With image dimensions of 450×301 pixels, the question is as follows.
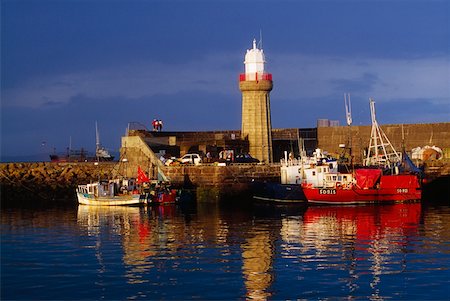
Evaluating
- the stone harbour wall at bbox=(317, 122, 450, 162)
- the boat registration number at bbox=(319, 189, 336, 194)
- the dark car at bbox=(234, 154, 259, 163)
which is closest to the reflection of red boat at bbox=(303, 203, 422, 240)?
the boat registration number at bbox=(319, 189, 336, 194)

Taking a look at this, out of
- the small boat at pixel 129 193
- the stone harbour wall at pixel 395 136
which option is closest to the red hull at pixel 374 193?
the stone harbour wall at pixel 395 136

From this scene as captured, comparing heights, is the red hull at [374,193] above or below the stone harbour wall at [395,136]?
below

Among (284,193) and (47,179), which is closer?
(284,193)

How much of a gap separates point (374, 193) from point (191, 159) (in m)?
14.4

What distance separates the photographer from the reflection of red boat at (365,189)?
49.7 m

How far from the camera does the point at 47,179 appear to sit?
61.4 meters

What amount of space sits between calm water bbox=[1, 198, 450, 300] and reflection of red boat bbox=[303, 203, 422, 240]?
0.18 feet

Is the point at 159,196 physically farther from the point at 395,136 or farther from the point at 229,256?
the point at 229,256

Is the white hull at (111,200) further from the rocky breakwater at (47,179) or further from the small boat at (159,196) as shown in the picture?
the rocky breakwater at (47,179)

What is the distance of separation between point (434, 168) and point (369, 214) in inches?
564

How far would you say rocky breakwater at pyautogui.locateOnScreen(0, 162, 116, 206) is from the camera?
199ft

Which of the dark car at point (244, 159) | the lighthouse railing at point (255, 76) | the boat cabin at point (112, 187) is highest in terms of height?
the lighthouse railing at point (255, 76)

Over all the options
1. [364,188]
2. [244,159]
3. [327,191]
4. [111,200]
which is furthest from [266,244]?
[244,159]

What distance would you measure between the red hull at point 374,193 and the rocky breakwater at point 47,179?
1920 centimetres
